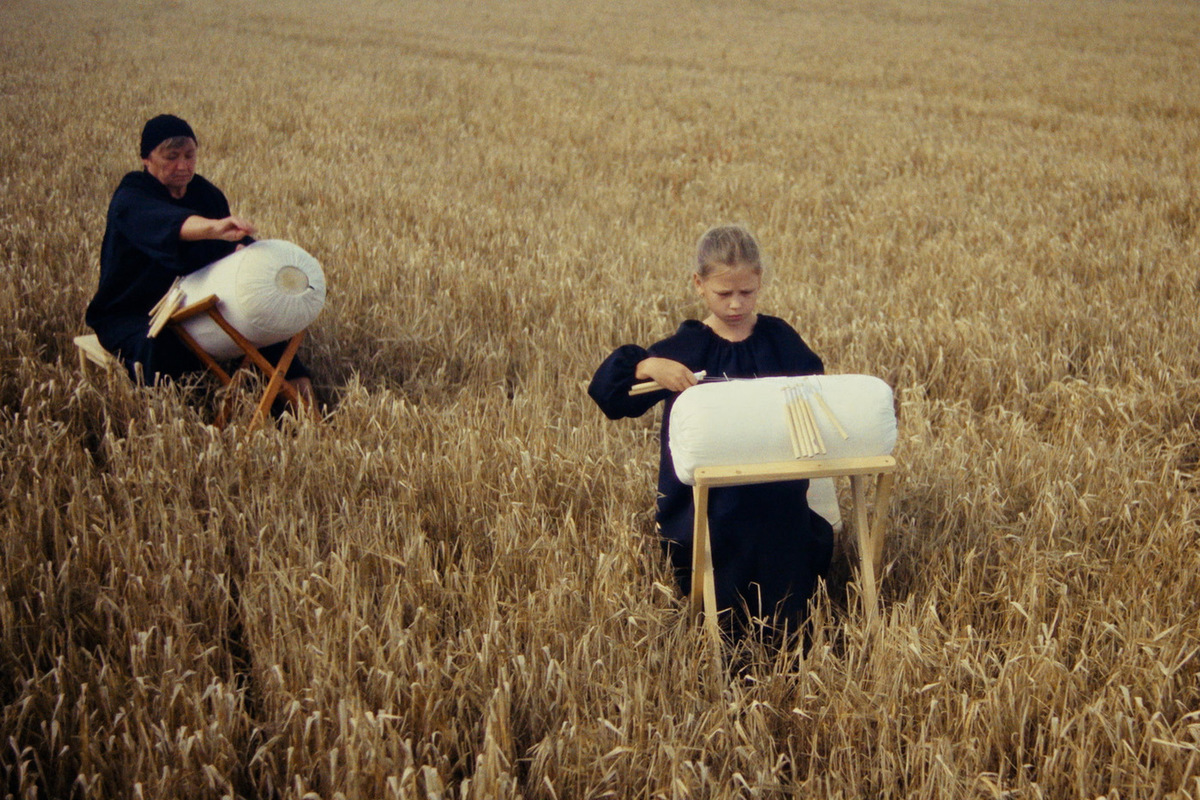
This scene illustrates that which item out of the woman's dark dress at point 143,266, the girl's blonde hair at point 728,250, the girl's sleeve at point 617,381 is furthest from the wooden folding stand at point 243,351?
the girl's blonde hair at point 728,250

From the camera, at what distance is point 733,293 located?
2342 mm

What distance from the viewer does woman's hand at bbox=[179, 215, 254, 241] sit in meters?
3.29

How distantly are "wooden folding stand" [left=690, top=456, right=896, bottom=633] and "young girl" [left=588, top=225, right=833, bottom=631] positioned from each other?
0.11 meters

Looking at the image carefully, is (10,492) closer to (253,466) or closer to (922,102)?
(253,466)

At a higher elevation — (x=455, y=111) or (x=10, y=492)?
(x=455, y=111)

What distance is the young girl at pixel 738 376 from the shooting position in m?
2.30

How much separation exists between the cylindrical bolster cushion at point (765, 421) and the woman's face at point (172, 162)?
268 cm

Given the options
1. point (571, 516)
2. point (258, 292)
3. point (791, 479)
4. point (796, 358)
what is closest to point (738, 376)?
point (796, 358)

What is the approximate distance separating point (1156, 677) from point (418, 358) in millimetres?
3288

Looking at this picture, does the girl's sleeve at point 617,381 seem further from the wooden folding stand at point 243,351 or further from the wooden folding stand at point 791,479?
the wooden folding stand at point 243,351

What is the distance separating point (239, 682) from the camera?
220cm

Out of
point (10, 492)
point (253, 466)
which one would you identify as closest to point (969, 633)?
point (253, 466)

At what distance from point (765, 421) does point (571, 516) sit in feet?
3.01

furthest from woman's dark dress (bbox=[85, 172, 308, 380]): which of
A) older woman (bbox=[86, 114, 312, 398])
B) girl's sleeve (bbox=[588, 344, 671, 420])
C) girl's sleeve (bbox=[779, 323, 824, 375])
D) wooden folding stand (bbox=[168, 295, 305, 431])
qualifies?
girl's sleeve (bbox=[779, 323, 824, 375])
